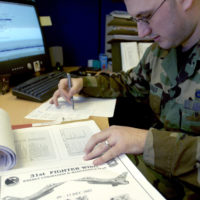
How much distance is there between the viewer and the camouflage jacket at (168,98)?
17.8 inches

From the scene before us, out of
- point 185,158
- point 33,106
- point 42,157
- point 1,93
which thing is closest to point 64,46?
point 1,93

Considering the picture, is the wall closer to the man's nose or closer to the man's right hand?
the man's right hand

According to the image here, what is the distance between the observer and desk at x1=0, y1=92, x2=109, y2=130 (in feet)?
2.16

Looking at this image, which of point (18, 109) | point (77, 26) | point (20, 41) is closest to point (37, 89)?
point (18, 109)

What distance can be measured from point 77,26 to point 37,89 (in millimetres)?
851

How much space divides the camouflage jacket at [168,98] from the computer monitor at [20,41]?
0.41 m

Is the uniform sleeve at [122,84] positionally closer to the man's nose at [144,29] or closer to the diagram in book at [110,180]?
the man's nose at [144,29]

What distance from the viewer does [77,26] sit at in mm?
1547

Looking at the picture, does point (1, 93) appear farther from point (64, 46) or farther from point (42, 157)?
point (64, 46)

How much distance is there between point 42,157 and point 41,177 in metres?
0.07

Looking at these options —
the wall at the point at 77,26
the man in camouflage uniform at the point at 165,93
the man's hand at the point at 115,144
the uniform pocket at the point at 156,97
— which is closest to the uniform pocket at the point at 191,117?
the man in camouflage uniform at the point at 165,93

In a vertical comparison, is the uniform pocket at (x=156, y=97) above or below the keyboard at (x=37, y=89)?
below

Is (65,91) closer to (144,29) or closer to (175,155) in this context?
(144,29)

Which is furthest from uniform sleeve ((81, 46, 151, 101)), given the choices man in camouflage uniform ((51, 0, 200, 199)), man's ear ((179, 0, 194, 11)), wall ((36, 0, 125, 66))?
wall ((36, 0, 125, 66))
